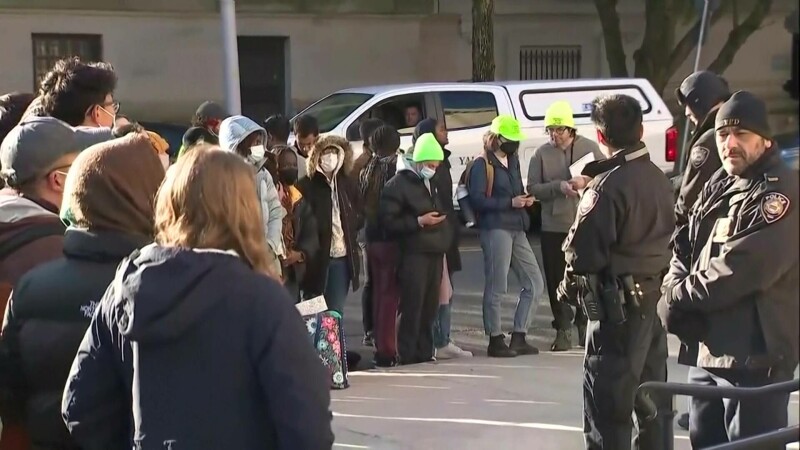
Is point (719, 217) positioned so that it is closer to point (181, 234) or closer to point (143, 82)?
point (181, 234)

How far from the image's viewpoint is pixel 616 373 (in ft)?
17.3

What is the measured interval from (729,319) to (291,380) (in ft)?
7.76

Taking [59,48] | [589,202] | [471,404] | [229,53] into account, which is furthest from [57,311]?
[59,48]

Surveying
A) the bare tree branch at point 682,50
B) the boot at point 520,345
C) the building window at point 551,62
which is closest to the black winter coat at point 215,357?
the boot at point 520,345

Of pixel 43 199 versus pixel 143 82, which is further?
pixel 143 82

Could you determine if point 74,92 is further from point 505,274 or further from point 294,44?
point 294,44

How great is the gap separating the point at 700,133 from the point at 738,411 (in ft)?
6.34

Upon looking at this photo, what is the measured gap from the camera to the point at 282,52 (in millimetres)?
23328

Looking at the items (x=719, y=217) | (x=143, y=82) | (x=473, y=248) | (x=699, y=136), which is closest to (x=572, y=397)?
(x=699, y=136)

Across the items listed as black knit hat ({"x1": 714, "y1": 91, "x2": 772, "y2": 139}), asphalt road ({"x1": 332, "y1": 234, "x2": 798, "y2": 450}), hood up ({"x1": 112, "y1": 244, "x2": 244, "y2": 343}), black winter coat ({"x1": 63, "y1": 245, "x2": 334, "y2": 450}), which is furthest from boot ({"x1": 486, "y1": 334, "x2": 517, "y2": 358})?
hood up ({"x1": 112, "y1": 244, "x2": 244, "y2": 343})

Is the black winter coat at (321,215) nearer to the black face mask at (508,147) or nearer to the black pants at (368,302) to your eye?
the black pants at (368,302)

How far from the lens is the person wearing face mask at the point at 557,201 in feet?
29.1

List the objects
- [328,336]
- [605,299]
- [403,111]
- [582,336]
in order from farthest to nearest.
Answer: [403,111] → [582,336] → [328,336] → [605,299]

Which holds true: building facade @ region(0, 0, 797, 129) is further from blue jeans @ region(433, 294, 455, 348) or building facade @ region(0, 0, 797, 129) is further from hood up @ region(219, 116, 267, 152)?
hood up @ region(219, 116, 267, 152)
